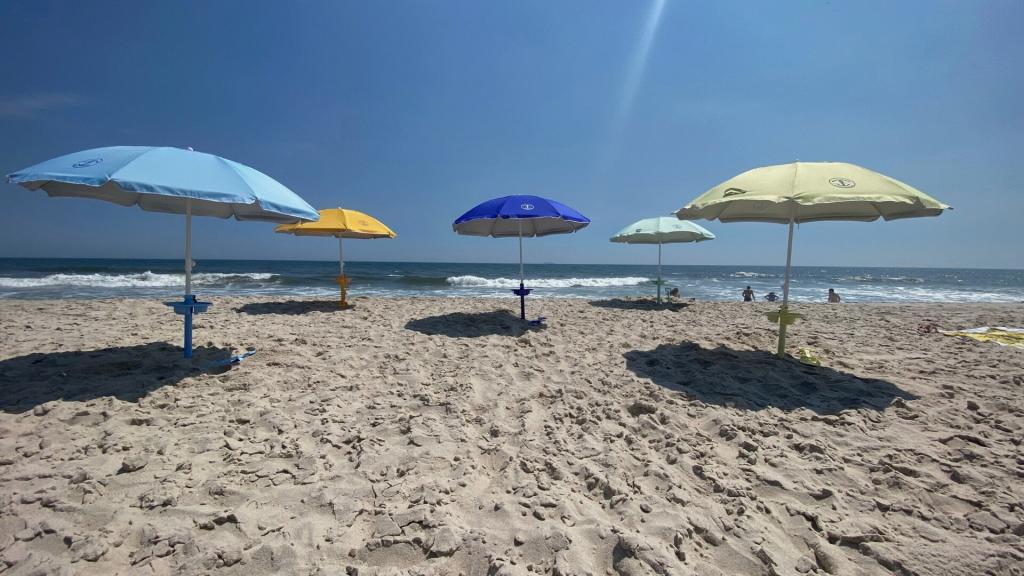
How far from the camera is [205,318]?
6.46 meters

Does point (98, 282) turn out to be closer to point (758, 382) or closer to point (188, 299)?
point (188, 299)

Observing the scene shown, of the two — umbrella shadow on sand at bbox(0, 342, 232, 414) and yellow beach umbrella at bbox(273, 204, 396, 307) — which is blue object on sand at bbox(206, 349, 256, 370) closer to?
umbrella shadow on sand at bbox(0, 342, 232, 414)

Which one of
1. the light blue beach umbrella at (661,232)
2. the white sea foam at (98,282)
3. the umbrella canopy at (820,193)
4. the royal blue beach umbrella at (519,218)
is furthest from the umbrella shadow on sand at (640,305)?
the white sea foam at (98,282)

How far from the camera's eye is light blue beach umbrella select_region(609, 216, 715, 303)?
362 inches

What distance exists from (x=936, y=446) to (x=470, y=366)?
3721 millimetres

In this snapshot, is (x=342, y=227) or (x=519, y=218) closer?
(x=519, y=218)

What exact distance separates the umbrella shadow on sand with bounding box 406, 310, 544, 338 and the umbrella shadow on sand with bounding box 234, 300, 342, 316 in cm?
246

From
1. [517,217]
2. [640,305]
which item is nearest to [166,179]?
[517,217]

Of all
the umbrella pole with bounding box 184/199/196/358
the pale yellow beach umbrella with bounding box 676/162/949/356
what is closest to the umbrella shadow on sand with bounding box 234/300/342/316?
the umbrella pole with bounding box 184/199/196/358

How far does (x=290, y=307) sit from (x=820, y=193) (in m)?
8.77

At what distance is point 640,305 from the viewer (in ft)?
30.7

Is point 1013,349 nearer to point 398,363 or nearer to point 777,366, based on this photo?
point 777,366

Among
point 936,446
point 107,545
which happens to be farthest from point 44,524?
point 936,446

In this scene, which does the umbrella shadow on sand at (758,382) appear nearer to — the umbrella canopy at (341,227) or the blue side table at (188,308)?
the blue side table at (188,308)
